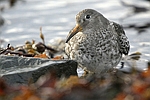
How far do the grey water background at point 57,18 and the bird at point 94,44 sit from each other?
1381mm

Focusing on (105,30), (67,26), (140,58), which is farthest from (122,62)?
(67,26)

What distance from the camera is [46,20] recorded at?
29.9 ft

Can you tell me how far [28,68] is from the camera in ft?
17.0

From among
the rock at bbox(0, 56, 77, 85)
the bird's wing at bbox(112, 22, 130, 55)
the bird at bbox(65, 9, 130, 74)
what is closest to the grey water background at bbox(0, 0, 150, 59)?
the bird's wing at bbox(112, 22, 130, 55)

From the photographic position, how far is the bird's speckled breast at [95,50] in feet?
19.3

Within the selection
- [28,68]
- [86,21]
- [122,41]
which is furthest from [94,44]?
[28,68]

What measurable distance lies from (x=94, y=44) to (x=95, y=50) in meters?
0.12

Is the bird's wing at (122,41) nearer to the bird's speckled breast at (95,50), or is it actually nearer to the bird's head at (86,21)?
the bird's speckled breast at (95,50)

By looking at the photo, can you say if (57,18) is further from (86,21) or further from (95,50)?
(95,50)

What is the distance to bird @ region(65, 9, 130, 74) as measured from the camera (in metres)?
5.90

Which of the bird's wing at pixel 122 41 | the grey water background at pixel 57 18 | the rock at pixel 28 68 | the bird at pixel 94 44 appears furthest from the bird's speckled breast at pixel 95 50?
the grey water background at pixel 57 18

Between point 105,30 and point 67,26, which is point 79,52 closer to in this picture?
point 105,30

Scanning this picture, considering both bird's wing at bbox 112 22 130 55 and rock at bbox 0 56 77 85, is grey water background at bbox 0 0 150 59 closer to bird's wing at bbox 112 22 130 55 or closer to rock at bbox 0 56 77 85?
bird's wing at bbox 112 22 130 55

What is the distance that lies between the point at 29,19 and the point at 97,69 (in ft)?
11.5
